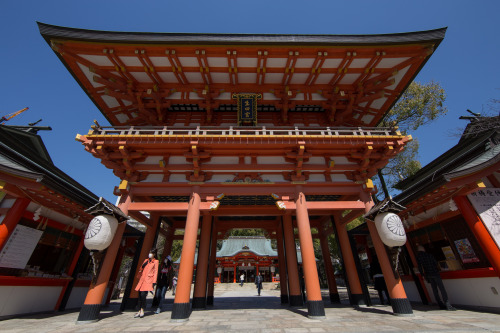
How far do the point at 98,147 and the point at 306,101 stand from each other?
8.46 meters

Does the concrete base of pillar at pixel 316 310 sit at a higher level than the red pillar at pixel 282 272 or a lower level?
lower

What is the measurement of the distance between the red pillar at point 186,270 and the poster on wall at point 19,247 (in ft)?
16.6

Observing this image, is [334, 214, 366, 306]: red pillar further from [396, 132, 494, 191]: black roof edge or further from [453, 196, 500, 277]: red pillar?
[453, 196, 500, 277]: red pillar

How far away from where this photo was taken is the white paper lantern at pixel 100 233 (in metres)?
6.48

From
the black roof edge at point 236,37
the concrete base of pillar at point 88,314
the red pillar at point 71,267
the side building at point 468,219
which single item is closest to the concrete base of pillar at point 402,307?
the side building at point 468,219

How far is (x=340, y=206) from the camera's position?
792cm

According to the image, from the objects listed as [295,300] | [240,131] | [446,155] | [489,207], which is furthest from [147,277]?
[446,155]

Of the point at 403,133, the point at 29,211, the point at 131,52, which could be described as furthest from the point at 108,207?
the point at 403,133

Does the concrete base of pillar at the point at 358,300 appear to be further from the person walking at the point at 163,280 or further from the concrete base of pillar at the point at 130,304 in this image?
the concrete base of pillar at the point at 130,304

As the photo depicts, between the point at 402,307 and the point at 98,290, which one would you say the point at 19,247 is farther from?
the point at 402,307

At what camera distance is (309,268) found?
6.98 meters

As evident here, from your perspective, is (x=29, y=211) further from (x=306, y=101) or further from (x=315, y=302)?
(x=306, y=101)

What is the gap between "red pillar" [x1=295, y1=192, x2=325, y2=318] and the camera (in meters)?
6.57

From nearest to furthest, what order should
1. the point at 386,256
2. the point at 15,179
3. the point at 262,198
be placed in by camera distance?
the point at 15,179 < the point at 386,256 < the point at 262,198
